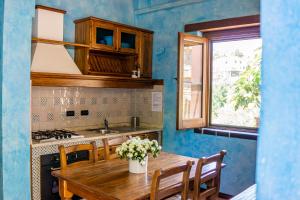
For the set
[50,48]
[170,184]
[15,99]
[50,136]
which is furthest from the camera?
[50,48]

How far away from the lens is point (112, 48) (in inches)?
163

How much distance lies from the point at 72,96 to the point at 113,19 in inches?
53.2

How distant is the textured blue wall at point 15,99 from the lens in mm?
2809

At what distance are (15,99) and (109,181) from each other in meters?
1.36

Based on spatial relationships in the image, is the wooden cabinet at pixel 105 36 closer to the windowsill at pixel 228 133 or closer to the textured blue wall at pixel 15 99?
the textured blue wall at pixel 15 99

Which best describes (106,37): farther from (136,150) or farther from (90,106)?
(136,150)

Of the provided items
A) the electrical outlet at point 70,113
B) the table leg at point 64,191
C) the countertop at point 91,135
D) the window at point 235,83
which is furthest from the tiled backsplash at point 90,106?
the table leg at point 64,191

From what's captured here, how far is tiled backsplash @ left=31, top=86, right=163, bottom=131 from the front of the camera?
3773 mm

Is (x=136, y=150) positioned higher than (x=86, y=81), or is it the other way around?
(x=86, y=81)

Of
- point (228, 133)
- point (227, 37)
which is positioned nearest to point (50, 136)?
point (228, 133)

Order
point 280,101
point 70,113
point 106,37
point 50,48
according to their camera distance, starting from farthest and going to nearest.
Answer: point 106,37
point 70,113
point 50,48
point 280,101

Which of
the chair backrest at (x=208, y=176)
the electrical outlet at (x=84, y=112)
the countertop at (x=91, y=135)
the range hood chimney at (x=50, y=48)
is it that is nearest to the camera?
the chair backrest at (x=208, y=176)

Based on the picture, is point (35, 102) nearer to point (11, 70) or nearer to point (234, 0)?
point (11, 70)

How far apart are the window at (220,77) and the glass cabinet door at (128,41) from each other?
33.4 inches
